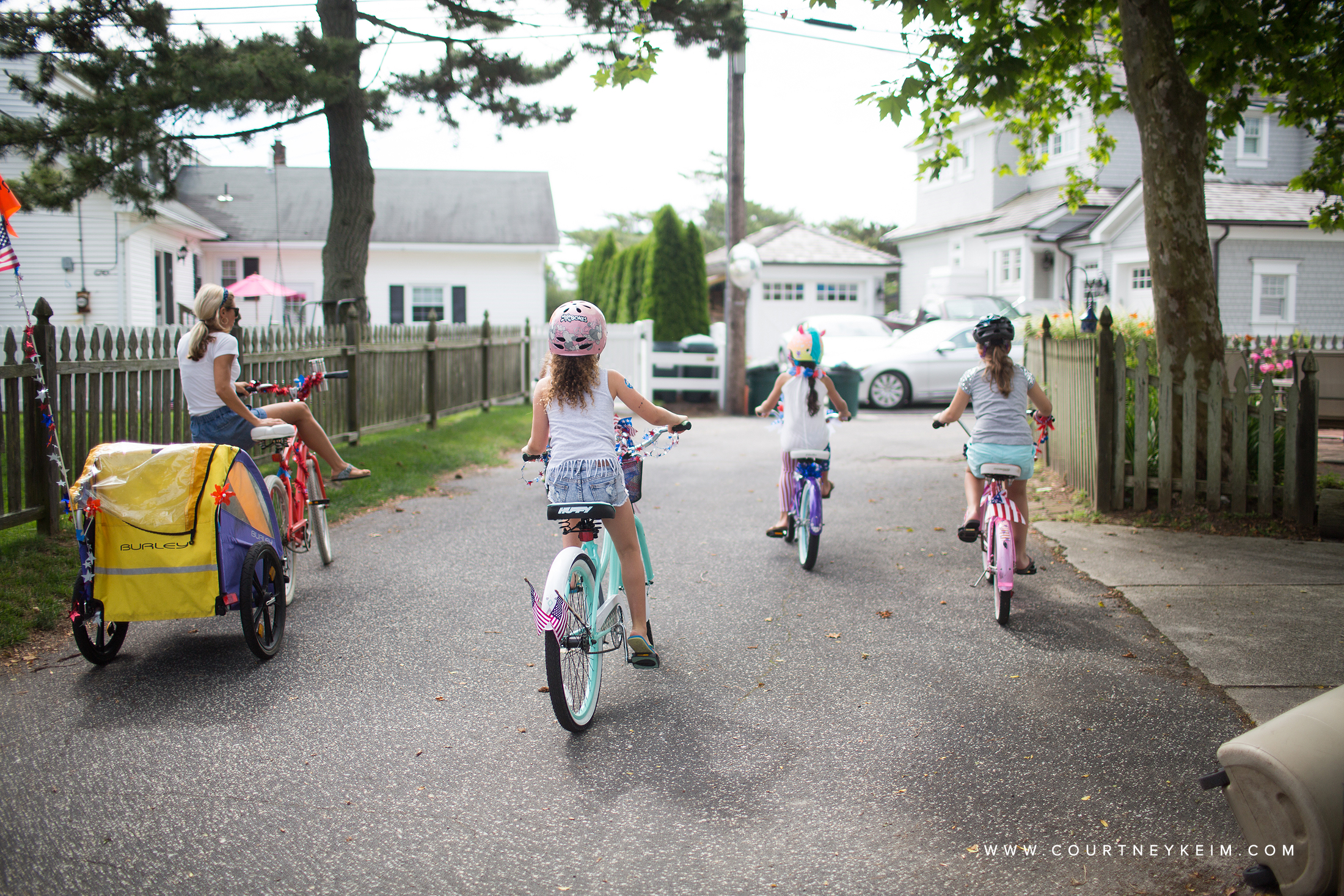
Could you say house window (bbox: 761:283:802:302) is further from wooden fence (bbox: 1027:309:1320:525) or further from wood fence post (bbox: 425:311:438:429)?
wooden fence (bbox: 1027:309:1320:525)

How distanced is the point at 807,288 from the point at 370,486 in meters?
30.1

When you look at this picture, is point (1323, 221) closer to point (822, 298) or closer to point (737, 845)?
point (737, 845)

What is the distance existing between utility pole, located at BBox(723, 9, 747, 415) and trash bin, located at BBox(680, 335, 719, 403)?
45cm

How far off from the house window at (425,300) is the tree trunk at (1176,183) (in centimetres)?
2366

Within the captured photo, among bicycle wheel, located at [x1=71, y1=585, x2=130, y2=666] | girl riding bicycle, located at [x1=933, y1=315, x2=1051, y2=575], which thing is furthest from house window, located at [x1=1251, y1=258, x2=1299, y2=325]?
bicycle wheel, located at [x1=71, y1=585, x2=130, y2=666]

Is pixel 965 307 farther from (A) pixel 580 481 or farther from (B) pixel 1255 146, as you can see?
(A) pixel 580 481

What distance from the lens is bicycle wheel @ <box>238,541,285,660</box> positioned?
5082mm

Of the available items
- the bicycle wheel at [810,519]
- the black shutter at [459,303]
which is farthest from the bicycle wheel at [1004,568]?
the black shutter at [459,303]

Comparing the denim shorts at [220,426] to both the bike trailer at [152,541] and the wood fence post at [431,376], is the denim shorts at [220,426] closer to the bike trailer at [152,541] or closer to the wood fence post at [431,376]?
the bike trailer at [152,541]

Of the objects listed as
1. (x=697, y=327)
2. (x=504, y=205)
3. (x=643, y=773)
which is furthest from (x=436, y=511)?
(x=504, y=205)

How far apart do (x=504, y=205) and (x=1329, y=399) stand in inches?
902

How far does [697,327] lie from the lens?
21422 millimetres

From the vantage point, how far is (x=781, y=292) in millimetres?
38438

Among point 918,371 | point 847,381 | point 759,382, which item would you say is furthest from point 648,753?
point 918,371
